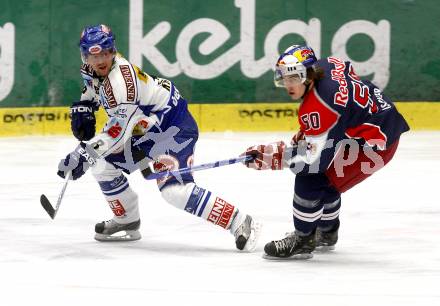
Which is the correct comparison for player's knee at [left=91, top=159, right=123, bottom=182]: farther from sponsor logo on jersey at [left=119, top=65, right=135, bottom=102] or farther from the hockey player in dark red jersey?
the hockey player in dark red jersey

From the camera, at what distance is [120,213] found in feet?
19.5

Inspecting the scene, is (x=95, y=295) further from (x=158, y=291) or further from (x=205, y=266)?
(x=205, y=266)

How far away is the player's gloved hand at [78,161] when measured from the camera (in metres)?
5.55

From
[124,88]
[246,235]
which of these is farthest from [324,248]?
[124,88]

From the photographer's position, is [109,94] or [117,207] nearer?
[109,94]

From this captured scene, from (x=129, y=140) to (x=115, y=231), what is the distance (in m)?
0.49

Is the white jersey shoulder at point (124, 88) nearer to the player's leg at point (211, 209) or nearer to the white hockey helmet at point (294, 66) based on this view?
the player's leg at point (211, 209)

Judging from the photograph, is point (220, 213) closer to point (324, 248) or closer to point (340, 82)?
point (324, 248)

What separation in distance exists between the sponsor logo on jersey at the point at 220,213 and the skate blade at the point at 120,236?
0.55 meters

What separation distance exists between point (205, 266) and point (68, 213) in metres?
1.61

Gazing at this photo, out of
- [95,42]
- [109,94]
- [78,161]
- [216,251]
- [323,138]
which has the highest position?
[95,42]

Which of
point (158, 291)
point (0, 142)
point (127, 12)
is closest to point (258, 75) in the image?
point (127, 12)

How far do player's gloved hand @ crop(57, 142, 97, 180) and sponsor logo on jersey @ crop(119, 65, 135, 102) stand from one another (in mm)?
295

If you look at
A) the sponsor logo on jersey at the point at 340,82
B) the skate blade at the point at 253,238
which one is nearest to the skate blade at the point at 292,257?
the skate blade at the point at 253,238
